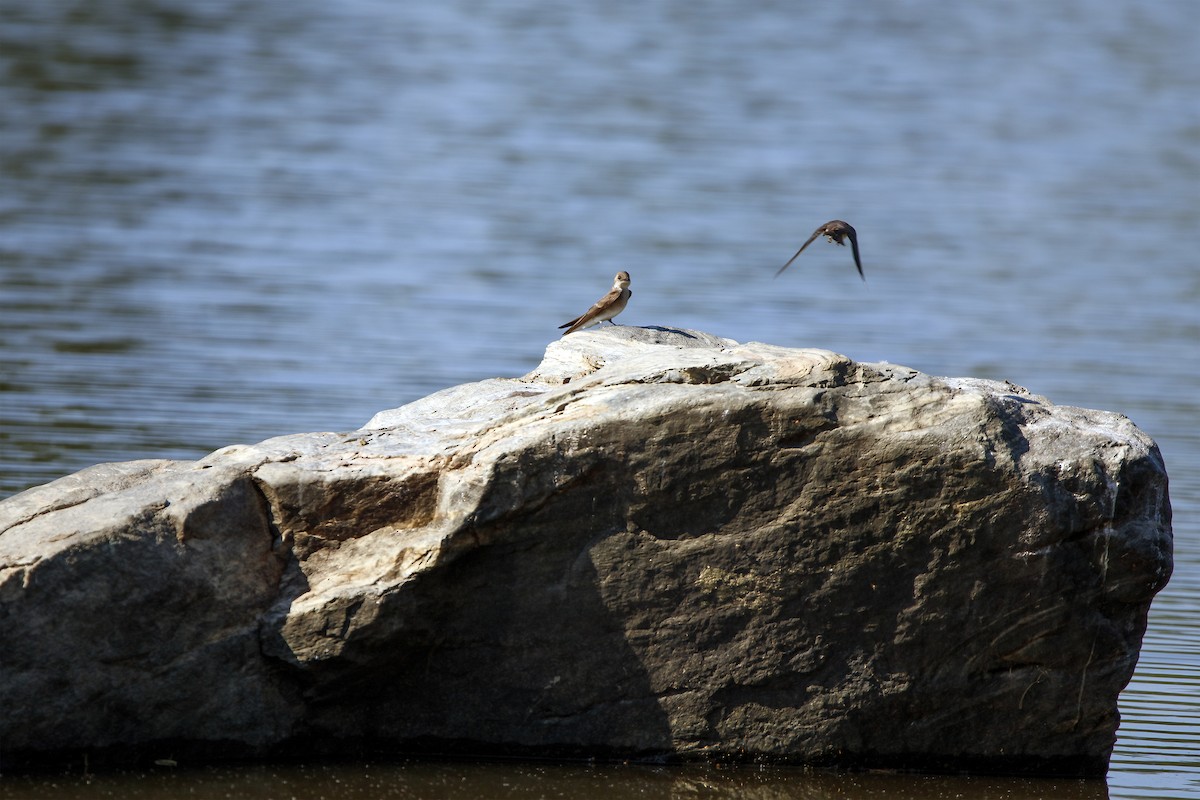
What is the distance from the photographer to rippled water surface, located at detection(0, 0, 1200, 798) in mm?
11531

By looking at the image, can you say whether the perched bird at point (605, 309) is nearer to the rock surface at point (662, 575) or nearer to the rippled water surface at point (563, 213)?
the rock surface at point (662, 575)

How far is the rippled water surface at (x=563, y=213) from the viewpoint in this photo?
11.5 metres

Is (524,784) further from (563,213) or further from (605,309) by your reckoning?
(563,213)

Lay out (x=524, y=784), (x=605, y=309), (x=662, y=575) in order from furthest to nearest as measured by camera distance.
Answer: (x=605, y=309), (x=662, y=575), (x=524, y=784)

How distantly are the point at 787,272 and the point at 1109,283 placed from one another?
A: 343 cm

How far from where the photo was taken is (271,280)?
628 inches

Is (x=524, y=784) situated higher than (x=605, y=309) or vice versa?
(x=605, y=309)

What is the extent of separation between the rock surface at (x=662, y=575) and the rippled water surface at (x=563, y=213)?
10.2 inches

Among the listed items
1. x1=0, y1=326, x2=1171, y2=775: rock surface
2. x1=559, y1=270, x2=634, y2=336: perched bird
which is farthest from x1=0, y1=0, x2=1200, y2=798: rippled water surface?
x1=559, y1=270, x2=634, y2=336: perched bird

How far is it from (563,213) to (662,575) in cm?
1322

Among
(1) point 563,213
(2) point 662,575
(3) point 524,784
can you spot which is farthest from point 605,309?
(1) point 563,213

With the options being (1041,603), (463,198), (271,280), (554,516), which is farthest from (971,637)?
(463,198)

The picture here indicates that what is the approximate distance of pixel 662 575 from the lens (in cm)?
641

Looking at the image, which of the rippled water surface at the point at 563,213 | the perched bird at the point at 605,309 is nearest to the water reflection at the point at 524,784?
the rippled water surface at the point at 563,213
